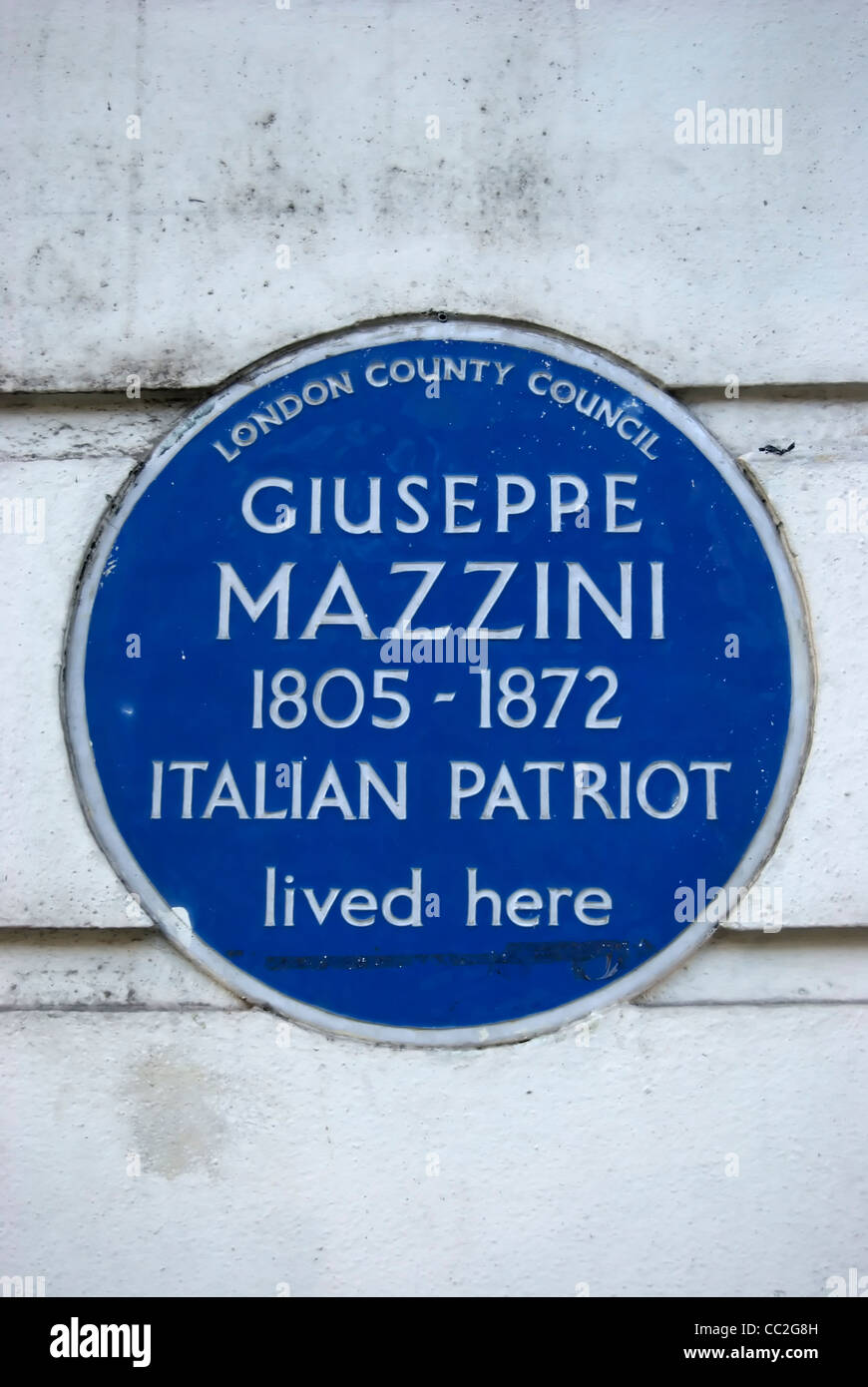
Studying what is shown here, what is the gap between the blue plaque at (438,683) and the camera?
7.38 ft

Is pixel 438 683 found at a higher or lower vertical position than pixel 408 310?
lower

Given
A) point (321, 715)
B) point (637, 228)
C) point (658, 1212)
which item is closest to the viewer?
point (658, 1212)

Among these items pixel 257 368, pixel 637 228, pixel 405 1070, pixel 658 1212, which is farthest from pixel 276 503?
pixel 658 1212

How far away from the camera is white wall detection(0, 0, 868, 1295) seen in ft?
7.13

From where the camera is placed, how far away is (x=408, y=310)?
2.46 m

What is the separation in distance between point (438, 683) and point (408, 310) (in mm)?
666

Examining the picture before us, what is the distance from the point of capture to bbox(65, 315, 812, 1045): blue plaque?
225 centimetres

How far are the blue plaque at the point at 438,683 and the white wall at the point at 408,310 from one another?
0.19ft

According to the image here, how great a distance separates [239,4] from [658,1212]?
222cm

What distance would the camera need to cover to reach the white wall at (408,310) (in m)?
2.17

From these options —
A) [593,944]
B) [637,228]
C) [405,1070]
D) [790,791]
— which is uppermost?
[637,228]

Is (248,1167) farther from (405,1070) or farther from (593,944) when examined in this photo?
(593,944)

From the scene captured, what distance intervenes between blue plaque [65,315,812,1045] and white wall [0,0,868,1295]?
0.06m
